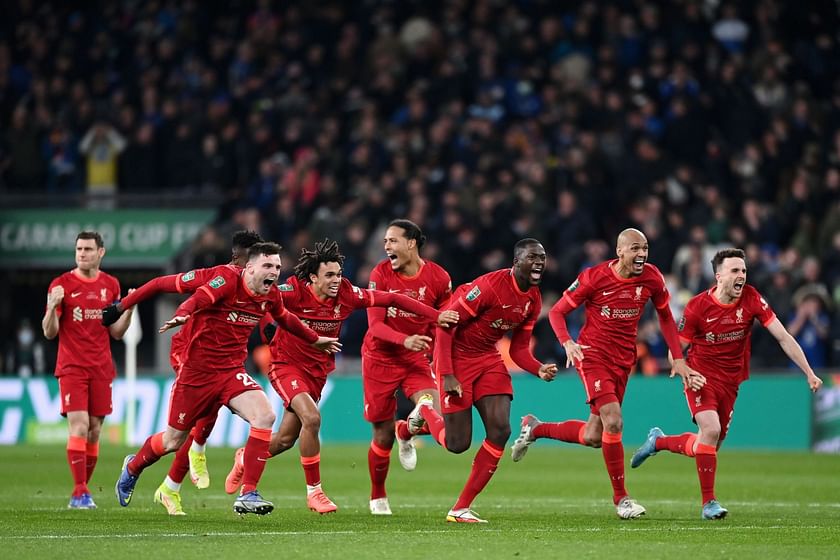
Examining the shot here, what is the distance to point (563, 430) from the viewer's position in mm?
13820

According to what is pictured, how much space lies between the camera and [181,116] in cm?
2855

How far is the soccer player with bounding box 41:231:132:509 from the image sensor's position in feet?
45.4

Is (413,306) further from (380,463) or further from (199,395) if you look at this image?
(199,395)

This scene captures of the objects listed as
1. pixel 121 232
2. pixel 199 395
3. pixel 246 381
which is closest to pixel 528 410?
pixel 121 232

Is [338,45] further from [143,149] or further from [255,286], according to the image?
[255,286]

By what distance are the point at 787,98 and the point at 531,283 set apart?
14.2 m

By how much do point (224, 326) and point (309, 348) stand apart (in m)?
1.18

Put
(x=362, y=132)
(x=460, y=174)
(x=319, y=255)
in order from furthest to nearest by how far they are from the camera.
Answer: (x=362, y=132), (x=460, y=174), (x=319, y=255)

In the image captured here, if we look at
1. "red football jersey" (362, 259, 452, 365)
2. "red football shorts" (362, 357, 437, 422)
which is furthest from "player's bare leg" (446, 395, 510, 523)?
"red football jersey" (362, 259, 452, 365)

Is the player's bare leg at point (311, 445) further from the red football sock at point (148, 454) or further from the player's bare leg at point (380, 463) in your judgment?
the red football sock at point (148, 454)

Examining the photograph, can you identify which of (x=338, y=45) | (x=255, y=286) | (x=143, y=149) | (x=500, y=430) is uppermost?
(x=338, y=45)

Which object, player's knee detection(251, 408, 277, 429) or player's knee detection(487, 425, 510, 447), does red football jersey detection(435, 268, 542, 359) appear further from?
player's knee detection(251, 408, 277, 429)

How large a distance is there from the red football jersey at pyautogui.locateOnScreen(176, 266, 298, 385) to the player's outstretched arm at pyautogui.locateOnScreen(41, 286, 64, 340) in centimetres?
182

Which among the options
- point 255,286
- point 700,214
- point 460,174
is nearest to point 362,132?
point 460,174
